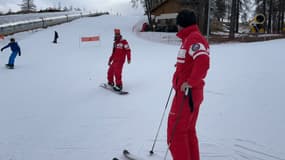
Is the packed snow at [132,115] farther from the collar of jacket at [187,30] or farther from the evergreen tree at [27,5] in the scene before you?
the evergreen tree at [27,5]

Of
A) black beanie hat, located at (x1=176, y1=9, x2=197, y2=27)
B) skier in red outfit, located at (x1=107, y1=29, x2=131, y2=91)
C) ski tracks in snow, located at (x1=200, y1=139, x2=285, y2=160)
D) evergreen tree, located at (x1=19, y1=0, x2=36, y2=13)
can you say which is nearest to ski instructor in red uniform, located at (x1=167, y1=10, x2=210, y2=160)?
black beanie hat, located at (x1=176, y1=9, x2=197, y2=27)

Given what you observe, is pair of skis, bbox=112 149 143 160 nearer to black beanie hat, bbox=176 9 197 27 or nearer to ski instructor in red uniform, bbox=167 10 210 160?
ski instructor in red uniform, bbox=167 10 210 160

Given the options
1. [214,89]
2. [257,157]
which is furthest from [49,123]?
[214,89]

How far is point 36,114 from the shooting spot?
6.17m

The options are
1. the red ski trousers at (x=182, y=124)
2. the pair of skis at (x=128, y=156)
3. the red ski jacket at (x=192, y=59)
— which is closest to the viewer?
the red ski jacket at (x=192, y=59)

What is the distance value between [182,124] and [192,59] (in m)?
0.73

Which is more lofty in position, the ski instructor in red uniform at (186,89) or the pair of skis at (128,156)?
the ski instructor in red uniform at (186,89)

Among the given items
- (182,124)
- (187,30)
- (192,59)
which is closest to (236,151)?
(182,124)

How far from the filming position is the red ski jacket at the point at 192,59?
9.27 ft

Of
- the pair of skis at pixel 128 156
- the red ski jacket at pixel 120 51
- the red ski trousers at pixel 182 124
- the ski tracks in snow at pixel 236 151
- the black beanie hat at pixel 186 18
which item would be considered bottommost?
the ski tracks in snow at pixel 236 151

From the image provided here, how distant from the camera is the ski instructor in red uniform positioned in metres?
2.90

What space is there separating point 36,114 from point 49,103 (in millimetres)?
938

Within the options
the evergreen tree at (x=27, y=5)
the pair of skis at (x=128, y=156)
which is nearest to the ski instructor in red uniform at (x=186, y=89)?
the pair of skis at (x=128, y=156)

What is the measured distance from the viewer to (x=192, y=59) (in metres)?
2.96
